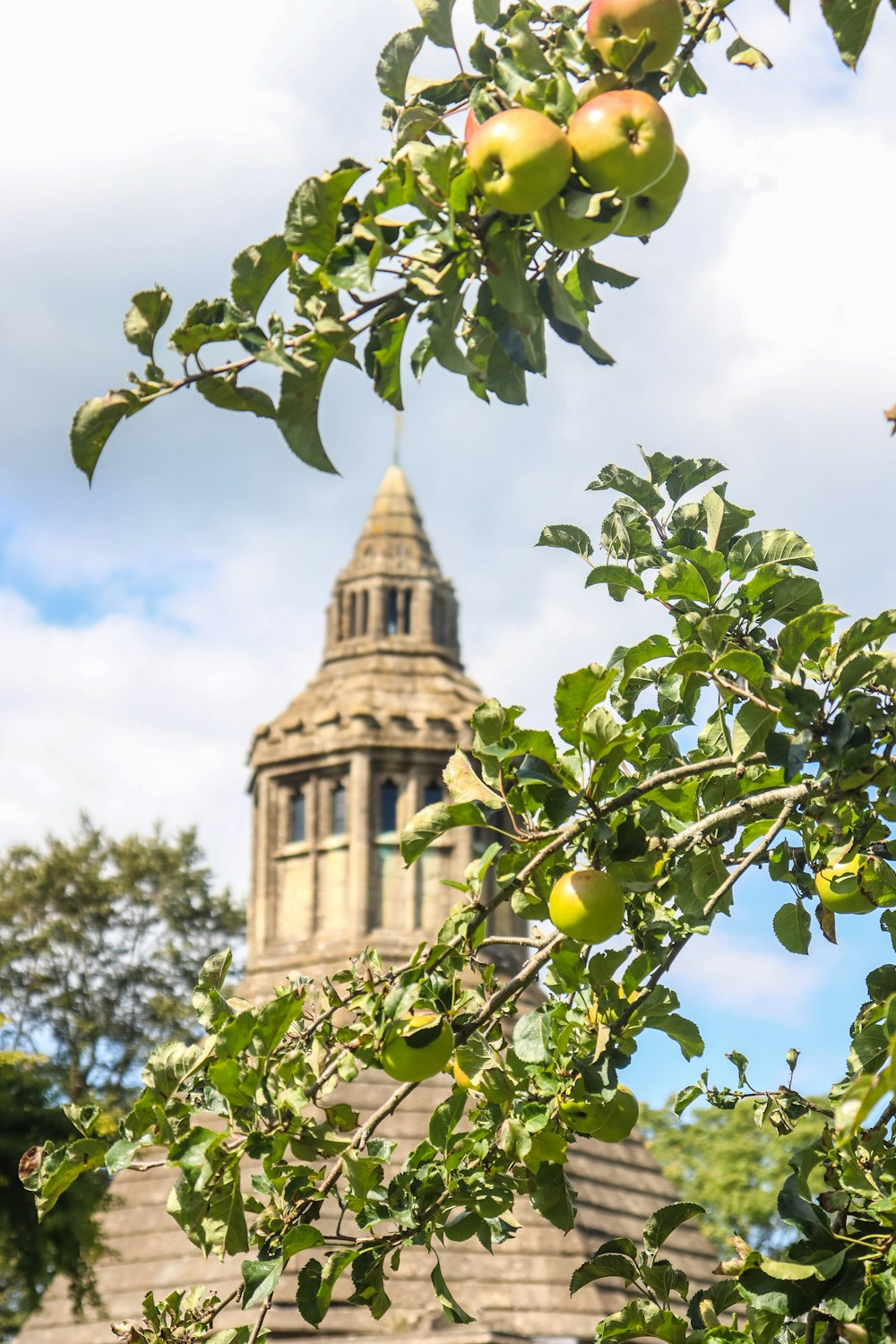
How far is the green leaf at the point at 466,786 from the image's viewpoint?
320cm

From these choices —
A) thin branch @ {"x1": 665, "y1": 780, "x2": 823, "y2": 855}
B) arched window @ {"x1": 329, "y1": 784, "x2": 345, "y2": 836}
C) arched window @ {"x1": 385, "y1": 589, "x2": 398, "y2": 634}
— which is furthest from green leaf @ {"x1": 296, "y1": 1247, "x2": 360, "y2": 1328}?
arched window @ {"x1": 385, "y1": 589, "x2": 398, "y2": 634}

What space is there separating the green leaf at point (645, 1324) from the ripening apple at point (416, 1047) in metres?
0.70

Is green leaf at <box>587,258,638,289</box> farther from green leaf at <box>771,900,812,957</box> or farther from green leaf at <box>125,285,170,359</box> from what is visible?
green leaf at <box>771,900,812,957</box>

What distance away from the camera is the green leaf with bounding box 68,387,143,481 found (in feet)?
8.01

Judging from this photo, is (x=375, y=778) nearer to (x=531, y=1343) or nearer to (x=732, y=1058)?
(x=531, y=1343)

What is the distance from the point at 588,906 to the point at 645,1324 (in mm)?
938

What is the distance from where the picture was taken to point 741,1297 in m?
3.07

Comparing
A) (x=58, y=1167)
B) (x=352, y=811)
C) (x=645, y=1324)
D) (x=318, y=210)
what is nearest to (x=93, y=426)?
(x=318, y=210)

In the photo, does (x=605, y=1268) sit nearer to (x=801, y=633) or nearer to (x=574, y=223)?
(x=801, y=633)

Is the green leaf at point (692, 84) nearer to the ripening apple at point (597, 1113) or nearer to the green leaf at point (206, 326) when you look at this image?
the green leaf at point (206, 326)

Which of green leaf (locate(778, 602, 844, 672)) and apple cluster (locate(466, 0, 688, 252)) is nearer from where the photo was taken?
apple cluster (locate(466, 0, 688, 252))

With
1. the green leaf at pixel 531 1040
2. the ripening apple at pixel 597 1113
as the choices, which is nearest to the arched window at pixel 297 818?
the ripening apple at pixel 597 1113

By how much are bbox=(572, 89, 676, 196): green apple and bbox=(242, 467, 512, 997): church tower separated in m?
22.3

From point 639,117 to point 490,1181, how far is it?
81.7 inches
